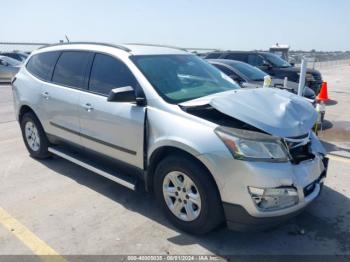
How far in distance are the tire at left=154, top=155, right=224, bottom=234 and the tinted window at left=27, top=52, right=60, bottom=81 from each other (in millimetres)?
2599

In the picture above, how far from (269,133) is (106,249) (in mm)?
1817

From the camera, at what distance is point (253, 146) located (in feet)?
9.68

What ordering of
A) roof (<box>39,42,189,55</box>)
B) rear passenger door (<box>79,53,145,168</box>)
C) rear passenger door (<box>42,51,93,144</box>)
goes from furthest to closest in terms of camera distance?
rear passenger door (<box>42,51,93,144</box>), roof (<box>39,42,189,55</box>), rear passenger door (<box>79,53,145,168</box>)

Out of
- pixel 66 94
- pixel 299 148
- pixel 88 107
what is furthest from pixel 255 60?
pixel 299 148

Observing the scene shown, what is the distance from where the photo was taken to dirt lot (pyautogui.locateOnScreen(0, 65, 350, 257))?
127 inches

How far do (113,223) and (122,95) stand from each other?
4.42ft

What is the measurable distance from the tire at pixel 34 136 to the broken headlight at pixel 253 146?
3.29 metres

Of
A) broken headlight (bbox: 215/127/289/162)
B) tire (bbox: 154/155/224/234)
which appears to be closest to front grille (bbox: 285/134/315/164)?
broken headlight (bbox: 215/127/289/162)

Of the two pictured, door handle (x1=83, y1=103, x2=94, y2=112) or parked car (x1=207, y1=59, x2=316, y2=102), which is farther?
parked car (x1=207, y1=59, x2=316, y2=102)

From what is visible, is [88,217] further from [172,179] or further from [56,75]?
[56,75]

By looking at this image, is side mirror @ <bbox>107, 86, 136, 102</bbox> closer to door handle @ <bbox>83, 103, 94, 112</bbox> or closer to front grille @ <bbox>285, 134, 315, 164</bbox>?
door handle @ <bbox>83, 103, 94, 112</bbox>

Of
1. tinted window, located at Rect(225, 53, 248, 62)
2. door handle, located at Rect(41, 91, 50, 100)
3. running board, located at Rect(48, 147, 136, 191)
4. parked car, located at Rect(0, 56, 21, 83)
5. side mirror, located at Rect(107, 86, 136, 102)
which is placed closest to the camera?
side mirror, located at Rect(107, 86, 136, 102)

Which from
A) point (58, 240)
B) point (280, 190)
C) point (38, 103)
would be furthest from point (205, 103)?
point (38, 103)

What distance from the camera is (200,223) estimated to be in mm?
3240
